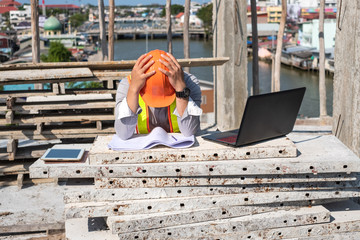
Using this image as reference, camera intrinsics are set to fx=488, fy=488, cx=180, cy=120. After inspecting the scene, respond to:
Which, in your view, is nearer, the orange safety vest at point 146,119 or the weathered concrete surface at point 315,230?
the weathered concrete surface at point 315,230

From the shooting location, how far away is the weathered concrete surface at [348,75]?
567 cm

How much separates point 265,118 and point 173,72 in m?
0.84

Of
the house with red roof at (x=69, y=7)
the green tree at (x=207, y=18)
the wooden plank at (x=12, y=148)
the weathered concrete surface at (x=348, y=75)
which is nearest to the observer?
the weathered concrete surface at (x=348, y=75)

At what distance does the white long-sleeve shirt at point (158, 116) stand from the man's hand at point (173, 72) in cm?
21

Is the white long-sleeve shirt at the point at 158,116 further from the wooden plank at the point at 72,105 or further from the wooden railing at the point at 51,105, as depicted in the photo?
the wooden plank at the point at 72,105

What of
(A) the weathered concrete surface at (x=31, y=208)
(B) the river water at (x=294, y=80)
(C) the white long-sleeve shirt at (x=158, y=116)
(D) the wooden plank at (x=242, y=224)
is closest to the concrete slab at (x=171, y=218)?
(D) the wooden plank at (x=242, y=224)

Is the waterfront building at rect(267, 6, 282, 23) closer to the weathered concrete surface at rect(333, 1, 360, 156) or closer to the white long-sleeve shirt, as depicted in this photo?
the weathered concrete surface at rect(333, 1, 360, 156)

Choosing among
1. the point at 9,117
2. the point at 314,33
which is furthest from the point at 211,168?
the point at 314,33

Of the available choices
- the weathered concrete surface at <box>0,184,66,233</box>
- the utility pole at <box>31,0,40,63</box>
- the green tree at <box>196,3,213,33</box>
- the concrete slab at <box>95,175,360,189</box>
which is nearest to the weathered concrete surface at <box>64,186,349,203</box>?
the concrete slab at <box>95,175,360,189</box>

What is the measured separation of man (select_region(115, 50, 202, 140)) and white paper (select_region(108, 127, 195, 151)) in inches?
3.8

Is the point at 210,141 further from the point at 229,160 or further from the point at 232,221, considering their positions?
the point at 232,221

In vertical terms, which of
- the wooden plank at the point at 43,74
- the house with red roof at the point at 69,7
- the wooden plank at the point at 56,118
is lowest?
the wooden plank at the point at 56,118

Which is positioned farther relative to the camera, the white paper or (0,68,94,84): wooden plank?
(0,68,94,84): wooden plank

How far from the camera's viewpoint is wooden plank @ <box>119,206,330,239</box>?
12.5 ft
